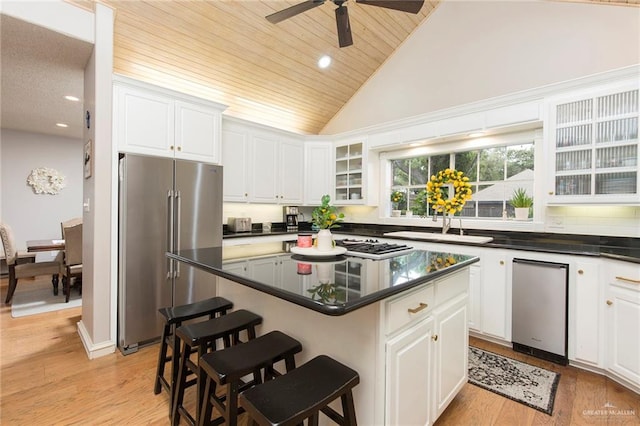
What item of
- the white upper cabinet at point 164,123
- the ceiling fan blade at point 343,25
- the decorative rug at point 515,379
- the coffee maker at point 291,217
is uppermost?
the ceiling fan blade at point 343,25

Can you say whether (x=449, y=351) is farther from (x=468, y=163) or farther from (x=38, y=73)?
(x=38, y=73)

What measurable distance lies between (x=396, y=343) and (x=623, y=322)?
200 centimetres

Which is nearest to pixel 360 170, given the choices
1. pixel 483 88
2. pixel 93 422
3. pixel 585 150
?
pixel 483 88

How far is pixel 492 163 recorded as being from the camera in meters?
3.63

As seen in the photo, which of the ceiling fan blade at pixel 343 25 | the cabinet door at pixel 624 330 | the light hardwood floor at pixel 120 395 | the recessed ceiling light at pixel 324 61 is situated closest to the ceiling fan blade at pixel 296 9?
the ceiling fan blade at pixel 343 25

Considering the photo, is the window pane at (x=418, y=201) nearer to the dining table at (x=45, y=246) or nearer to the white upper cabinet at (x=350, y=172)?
the white upper cabinet at (x=350, y=172)

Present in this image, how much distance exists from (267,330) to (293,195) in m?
3.07

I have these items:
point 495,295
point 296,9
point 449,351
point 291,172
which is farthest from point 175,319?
point 291,172

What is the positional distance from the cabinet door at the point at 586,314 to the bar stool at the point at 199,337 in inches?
97.4

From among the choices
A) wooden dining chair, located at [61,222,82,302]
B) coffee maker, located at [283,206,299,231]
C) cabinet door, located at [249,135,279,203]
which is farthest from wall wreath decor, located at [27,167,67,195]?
coffee maker, located at [283,206,299,231]

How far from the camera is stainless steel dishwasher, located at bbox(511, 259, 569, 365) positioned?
7.96 feet

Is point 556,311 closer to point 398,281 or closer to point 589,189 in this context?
point 589,189

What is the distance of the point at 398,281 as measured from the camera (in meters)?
1.25

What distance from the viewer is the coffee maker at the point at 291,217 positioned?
15.9ft
